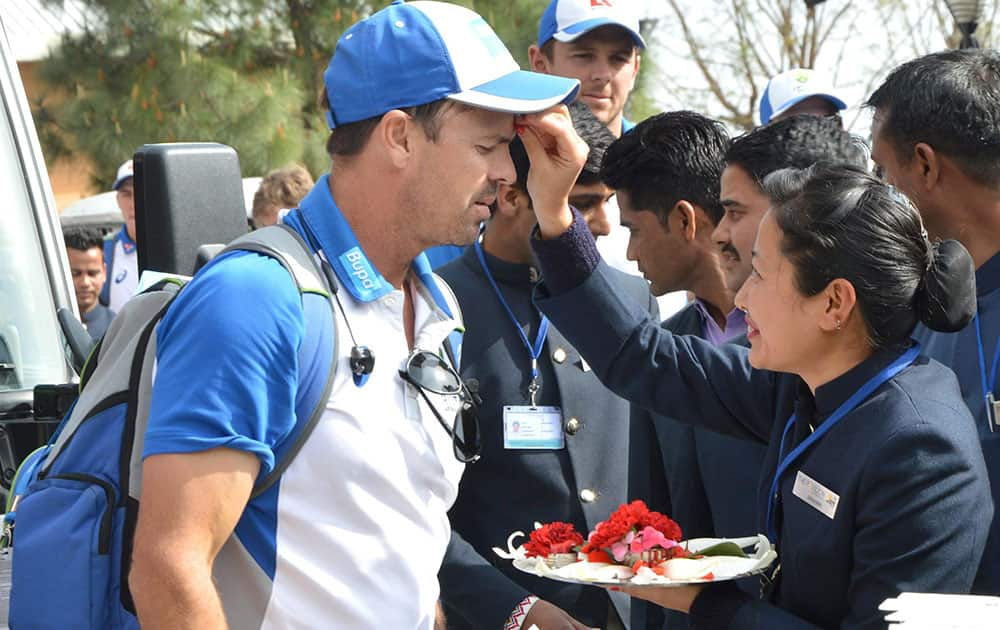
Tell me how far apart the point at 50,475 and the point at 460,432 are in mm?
775

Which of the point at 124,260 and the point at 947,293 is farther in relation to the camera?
the point at 124,260

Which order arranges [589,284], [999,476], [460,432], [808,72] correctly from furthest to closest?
[808,72] < [589,284] < [999,476] < [460,432]

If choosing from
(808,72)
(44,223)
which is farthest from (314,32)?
(44,223)

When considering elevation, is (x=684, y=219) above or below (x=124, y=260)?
above

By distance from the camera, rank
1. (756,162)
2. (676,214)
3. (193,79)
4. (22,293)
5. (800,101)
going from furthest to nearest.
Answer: (193,79) → (800,101) → (22,293) → (676,214) → (756,162)

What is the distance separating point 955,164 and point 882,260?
568 millimetres

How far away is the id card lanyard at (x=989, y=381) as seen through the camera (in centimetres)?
293

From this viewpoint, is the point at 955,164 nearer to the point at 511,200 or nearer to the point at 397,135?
the point at 511,200

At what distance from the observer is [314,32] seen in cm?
1473

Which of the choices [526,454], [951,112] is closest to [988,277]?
[951,112]

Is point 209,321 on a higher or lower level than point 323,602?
higher

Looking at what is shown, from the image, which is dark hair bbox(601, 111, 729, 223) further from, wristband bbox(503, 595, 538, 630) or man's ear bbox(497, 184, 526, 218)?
wristband bbox(503, 595, 538, 630)

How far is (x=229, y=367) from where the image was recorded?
2293 mm

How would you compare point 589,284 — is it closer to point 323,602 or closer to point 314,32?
point 323,602
